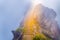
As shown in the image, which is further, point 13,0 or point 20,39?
point 13,0

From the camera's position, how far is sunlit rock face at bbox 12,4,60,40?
2.47 metres

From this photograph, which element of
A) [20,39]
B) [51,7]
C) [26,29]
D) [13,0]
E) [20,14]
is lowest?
[20,39]

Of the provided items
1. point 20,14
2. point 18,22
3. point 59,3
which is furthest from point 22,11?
A: point 59,3

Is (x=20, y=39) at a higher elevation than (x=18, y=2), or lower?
lower

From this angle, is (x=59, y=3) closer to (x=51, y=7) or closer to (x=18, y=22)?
(x=51, y=7)

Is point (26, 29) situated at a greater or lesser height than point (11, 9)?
lesser

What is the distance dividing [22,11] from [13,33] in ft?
1.46

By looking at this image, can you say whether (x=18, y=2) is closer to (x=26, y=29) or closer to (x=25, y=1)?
(x=25, y=1)

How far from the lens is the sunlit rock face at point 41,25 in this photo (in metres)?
2.47

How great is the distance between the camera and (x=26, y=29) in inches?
97.5

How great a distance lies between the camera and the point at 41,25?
248cm

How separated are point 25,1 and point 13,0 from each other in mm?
234

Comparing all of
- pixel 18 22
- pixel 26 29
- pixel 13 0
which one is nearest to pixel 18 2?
pixel 13 0

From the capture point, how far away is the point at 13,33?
2.50 metres
